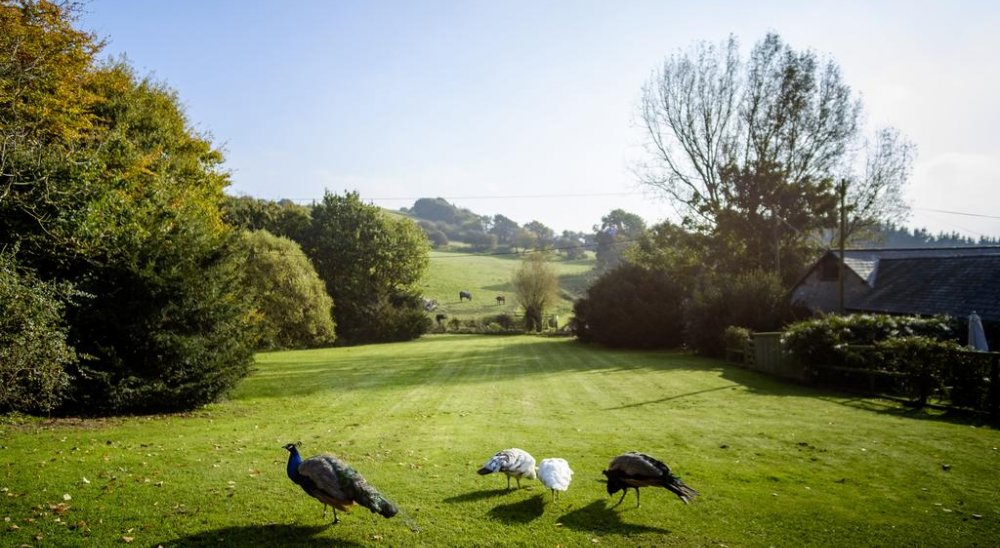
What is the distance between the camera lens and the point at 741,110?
42531 mm

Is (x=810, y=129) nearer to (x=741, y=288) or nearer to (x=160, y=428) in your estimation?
(x=741, y=288)

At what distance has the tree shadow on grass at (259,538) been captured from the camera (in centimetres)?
663

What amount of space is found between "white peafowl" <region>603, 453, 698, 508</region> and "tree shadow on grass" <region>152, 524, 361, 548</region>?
137 inches

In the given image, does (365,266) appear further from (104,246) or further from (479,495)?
(479,495)

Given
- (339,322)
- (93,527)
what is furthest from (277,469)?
(339,322)

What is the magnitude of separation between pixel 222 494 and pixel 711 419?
11.3 metres

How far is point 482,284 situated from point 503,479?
86573 mm

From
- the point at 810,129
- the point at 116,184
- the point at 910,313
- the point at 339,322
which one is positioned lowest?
the point at 339,322

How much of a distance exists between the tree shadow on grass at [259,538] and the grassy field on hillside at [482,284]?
182 ft

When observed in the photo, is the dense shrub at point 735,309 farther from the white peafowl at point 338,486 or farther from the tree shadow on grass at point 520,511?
the white peafowl at point 338,486

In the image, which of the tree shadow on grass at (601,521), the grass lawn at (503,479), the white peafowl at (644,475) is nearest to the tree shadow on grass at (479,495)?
the grass lawn at (503,479)

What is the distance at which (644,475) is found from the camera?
24.4 feet

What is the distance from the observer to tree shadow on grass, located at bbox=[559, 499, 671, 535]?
717cm

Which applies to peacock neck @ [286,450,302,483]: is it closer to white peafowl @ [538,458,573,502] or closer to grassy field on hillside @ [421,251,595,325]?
white peafowl @ [538,458,573,502]
